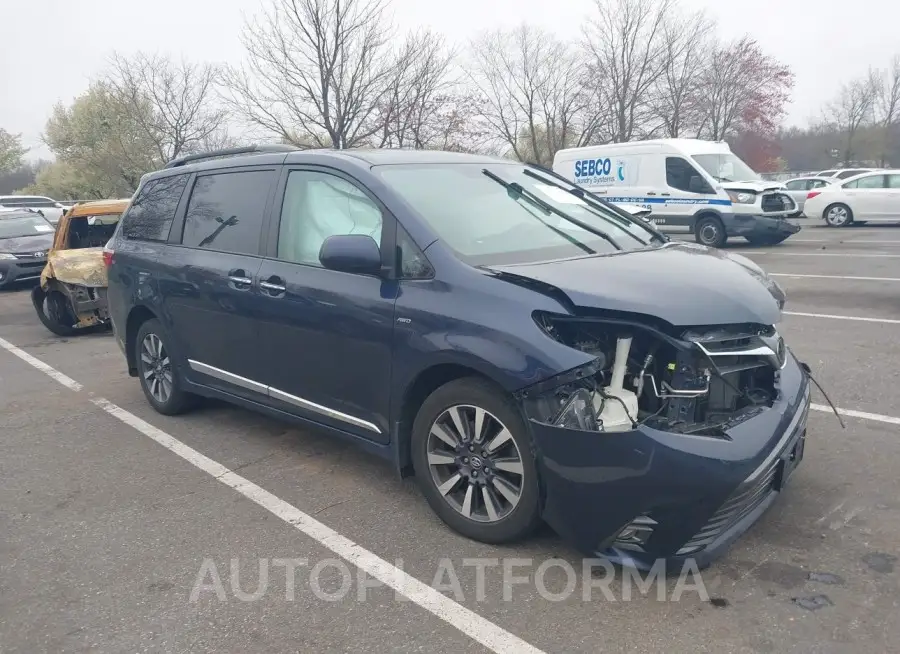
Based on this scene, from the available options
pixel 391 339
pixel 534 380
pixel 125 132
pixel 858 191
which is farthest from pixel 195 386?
pixel 125 132

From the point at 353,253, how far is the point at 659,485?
5.61 feet

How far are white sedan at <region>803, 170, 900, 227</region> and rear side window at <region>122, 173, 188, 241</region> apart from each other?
19681 millimetres

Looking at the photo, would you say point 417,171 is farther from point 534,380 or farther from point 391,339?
point 534,380

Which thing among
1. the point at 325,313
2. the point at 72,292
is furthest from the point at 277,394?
the point at 72,292

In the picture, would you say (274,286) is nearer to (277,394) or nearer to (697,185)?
(277,394)

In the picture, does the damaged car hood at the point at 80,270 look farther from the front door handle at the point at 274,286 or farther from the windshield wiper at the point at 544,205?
the windshield wiper at the point at 544,205

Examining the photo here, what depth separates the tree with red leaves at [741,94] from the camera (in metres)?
32.9

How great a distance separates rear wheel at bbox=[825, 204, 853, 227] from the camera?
20312 millimetres

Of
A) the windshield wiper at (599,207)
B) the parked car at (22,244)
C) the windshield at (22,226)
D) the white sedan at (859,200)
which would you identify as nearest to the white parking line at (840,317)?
the windshield wiper at (599,207)

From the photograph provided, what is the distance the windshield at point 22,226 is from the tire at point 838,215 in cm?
1951

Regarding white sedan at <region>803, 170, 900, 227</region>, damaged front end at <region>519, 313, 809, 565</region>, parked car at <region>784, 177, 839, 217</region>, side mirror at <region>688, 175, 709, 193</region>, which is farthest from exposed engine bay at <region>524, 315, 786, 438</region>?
parked car at <region>784, 177, 839, 217</region>

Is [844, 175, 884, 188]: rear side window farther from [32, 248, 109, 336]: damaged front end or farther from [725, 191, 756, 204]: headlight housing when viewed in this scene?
[32, 248, 109, 336]: damaged front end

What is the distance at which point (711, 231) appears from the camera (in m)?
15.6

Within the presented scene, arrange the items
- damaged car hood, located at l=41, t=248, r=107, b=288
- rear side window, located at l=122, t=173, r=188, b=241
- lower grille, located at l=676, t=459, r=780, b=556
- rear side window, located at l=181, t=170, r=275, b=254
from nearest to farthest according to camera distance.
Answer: lower grille, located at l=676, t=459, r=780, b=556
rear side window, located at l=181, t=170, r=275, b=254
rear side window, located at l=122, t=173, r=188, b=241
damaged car hood, located at l=41, t=248, r=107, b=288
